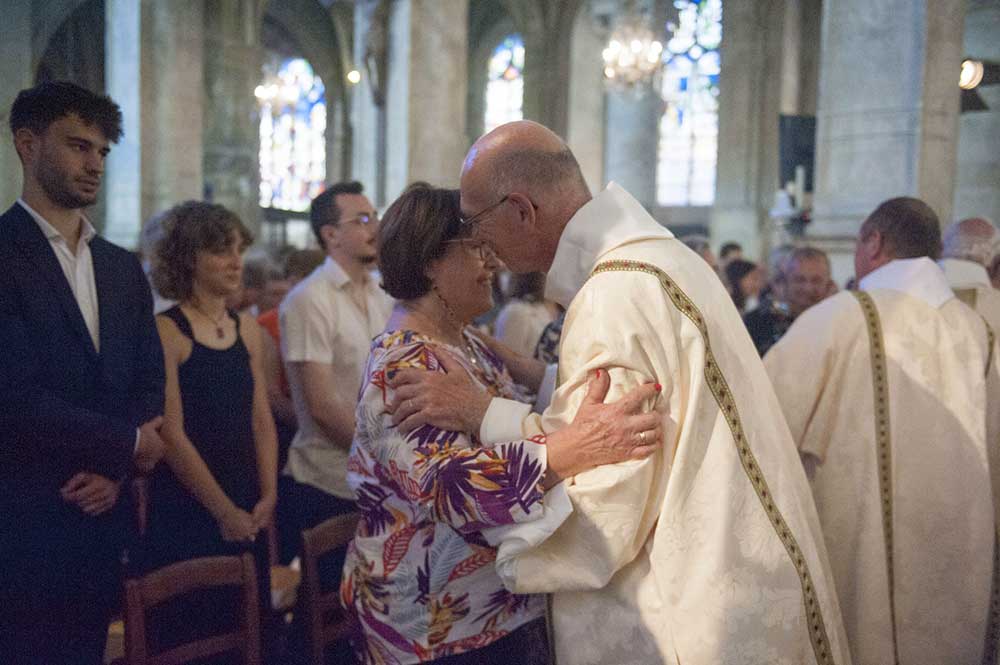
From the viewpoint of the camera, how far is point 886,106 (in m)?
6.60

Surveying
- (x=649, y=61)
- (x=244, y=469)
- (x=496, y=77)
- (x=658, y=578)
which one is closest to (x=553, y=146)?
(x=658, y=578)

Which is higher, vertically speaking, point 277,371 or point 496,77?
point 496,77

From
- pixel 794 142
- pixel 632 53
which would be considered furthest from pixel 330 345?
pixel 632 53

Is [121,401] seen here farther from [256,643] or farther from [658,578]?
[658,578]

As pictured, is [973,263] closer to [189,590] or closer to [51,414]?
[189,590]

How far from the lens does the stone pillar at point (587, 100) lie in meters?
19.1

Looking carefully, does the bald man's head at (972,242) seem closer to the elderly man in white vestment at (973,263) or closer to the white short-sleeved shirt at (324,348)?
the elderly man in white vestment at (973,263)

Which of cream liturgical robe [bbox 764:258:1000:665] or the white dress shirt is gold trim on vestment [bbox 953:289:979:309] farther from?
the white dress shirt

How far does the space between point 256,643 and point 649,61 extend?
14062 millimetres

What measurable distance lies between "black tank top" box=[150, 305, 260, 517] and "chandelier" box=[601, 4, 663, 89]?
42.7 ft

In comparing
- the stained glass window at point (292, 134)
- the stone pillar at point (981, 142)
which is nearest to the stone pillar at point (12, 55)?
the stone pillar at point (981, 142)

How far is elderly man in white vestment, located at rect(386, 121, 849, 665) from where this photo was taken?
165 cm

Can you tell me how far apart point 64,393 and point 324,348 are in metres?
1.14

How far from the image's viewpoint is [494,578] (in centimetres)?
204
